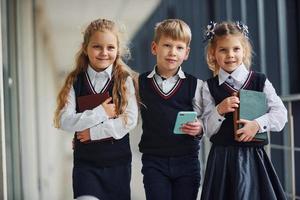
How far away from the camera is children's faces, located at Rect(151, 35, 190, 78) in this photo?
5.17 feet

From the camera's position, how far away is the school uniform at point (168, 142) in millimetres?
1562

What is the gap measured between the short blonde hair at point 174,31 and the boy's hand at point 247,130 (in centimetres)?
36

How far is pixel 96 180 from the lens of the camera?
155 centimetres

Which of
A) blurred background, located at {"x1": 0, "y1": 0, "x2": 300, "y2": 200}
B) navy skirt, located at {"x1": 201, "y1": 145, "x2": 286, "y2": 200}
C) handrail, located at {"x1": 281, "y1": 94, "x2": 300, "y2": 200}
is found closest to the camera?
navy skirt, located at {"x1": 201, "y1": 145, "x2": 286, "y2": 200}

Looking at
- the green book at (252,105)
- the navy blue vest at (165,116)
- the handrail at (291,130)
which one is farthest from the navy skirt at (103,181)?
the handrail at (291,130)

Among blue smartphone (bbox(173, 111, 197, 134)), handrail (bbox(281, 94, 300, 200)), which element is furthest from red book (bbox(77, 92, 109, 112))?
handrail (bbox(281, 94, 300, 200))

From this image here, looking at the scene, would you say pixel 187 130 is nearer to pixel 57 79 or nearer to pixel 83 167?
pixel 83 167

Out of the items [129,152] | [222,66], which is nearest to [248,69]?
[222,66]

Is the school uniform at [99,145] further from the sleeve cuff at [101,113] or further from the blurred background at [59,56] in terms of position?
the blurred background at [59,56]

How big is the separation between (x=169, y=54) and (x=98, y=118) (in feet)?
1.11

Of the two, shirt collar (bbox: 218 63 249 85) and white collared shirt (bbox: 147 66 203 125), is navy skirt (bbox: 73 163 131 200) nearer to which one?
white collared shirt (bbox: 147 66 203 125)

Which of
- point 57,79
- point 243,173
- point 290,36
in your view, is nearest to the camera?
point 243,173

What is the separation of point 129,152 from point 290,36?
1187 millimetres

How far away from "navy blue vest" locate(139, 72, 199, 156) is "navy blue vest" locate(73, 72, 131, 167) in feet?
0.25
